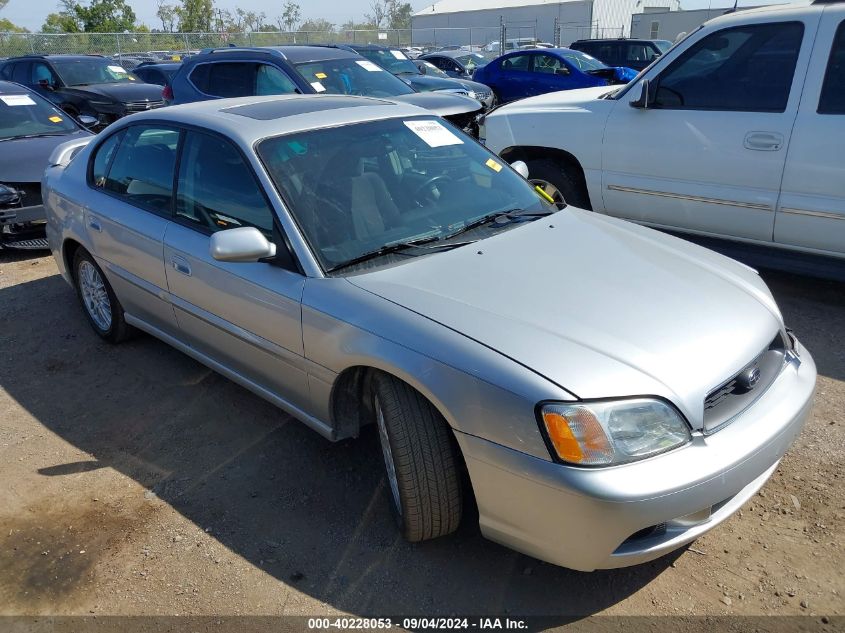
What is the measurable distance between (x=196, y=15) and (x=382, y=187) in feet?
176

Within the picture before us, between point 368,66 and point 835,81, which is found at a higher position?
point 835,81

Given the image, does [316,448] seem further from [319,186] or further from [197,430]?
[319,186]

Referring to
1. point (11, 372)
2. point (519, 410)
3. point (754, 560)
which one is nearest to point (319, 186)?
point (519, 410)

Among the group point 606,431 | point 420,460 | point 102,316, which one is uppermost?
point 606,431

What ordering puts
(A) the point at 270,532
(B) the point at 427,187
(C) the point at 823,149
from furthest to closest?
(C) the point at 823,149 → (B) the point at 427,187 → (A) the point at 270,532

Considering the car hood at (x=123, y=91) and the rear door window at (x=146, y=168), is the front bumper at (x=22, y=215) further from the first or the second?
the car hood at (x=123, y=91)

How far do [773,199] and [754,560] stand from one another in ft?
9.38

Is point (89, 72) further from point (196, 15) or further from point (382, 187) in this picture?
point (196, 15)

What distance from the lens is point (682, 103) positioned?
16.7ft

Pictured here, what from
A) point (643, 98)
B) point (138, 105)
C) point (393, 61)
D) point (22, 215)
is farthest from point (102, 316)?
point (393, 61)

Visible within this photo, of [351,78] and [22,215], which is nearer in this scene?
[22,215]

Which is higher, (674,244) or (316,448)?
(674,244)

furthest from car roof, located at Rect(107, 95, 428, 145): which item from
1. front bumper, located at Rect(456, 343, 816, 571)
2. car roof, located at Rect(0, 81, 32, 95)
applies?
car roof, located at Rect(0, 81, 32, 95)

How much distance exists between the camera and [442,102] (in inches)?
335
